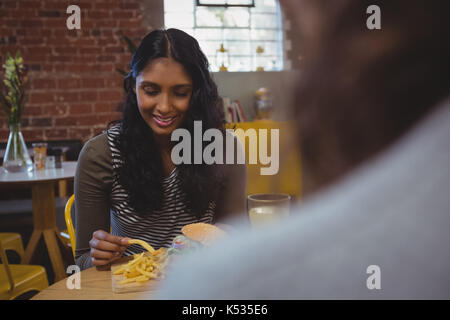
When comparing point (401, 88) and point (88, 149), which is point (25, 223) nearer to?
point (88, 149)

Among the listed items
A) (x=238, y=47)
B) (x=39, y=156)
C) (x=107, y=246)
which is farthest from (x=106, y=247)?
(x=238, y=47)

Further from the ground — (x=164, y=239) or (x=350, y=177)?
(x=350, y=177)

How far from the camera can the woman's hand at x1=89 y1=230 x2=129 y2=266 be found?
790 millimetres

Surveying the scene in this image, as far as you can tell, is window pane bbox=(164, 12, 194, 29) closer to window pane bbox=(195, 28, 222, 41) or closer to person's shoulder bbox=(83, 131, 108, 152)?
window pane bbox=(195, 28, 222, 41)

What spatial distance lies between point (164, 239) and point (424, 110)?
3.15 feet

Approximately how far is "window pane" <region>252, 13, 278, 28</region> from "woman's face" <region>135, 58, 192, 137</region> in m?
3.41

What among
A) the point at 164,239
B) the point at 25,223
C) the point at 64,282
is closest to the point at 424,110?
the point at 64,282

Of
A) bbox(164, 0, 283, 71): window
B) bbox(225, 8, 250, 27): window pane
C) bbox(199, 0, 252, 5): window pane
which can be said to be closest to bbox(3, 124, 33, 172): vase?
bbox(164, 0, 283, 71): window

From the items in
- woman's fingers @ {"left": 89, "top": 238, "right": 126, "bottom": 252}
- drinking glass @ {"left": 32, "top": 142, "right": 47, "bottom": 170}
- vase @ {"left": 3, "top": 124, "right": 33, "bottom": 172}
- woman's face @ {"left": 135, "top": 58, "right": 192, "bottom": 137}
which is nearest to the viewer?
woman's fingers @ {"left": 89, "top": 238, "right": 126, "bottom": 252}

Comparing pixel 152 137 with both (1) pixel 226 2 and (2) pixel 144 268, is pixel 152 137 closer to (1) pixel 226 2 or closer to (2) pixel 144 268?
(2) pixel 144 268

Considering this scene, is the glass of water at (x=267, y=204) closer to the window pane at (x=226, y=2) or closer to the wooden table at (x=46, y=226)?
the wooden table at (x=46, y=226)

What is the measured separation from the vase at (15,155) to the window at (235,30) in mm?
2128

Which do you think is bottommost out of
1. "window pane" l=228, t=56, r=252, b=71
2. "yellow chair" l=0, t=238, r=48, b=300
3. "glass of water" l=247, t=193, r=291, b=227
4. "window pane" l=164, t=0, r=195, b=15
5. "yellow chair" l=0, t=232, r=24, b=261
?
"yellow chair" l=0, t=232, r=24, b=261
